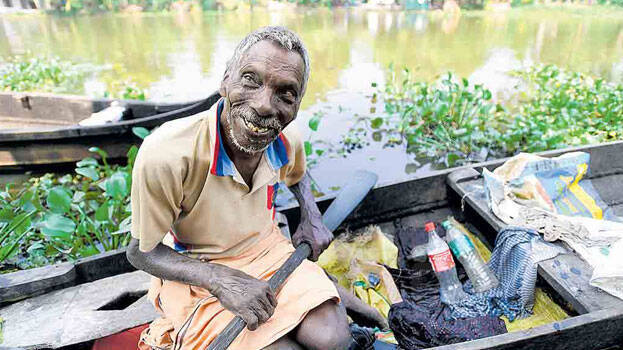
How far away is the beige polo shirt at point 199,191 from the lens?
1250 millimetres

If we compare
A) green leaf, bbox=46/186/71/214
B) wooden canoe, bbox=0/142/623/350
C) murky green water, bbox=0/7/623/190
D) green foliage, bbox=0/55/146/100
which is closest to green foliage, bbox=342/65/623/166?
murky green water, bbox=0/7/623/190

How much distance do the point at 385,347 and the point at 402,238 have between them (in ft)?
2.97

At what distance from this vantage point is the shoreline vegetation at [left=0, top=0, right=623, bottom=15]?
18281mm

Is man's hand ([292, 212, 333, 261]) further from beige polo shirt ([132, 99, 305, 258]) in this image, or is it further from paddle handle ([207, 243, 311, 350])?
beige polo shirt ([132, 99, 305, 258])

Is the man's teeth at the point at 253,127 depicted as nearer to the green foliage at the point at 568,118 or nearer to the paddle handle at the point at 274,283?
the paddle handle at the point at 274,283

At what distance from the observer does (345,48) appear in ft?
33.9

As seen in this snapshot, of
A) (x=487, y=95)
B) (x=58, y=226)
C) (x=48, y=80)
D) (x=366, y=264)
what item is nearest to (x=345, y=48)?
(x=487, y=95)

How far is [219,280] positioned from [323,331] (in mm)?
380

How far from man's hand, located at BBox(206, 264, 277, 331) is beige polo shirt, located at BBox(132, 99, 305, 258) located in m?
0.18

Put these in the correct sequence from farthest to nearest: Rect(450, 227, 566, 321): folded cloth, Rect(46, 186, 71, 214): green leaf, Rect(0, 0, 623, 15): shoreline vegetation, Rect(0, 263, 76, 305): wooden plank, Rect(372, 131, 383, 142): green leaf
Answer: Rect(0, 0, 623, 15): shoreline vegetation, Rect(372, 131, 383, 142): green leaf, Rect(46, 186, 71, 214): green leaf, Rect(450, 227, 566, 321): folded cloth, Rect(0, 263, 76, 305): wooden plank

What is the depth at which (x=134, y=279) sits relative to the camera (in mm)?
2059

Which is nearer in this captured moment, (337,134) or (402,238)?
(402,238)

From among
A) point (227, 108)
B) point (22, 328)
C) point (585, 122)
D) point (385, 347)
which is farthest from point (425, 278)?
point (585, 122)

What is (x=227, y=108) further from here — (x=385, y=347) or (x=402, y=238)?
(x=402, y=238)
